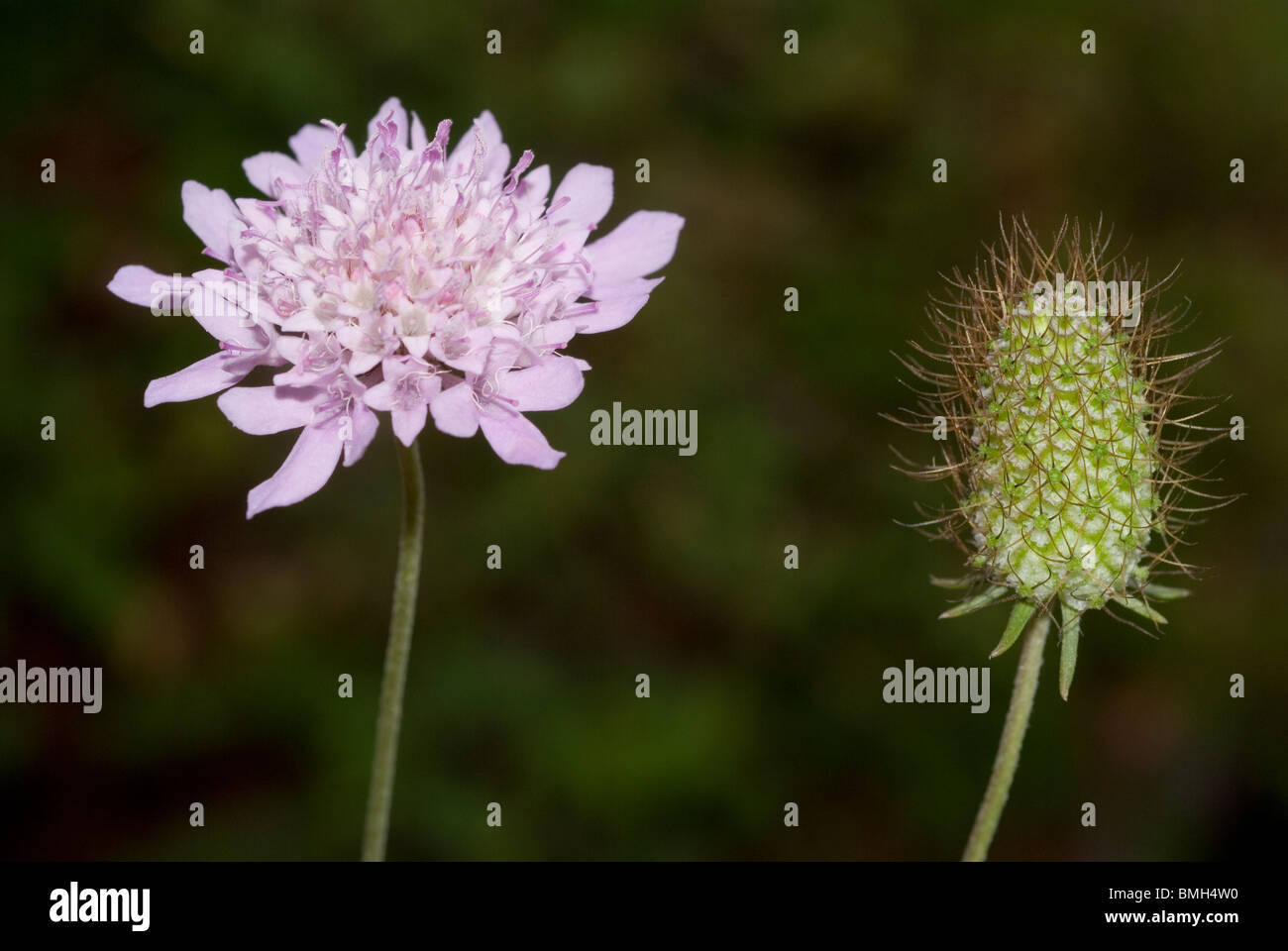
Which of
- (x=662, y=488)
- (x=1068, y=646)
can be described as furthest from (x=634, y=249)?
(x=662, y=488)

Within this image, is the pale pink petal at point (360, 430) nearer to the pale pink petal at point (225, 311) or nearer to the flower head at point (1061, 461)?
the pale pink petal at point (225, 311)

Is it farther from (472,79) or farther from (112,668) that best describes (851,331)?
(112,668)

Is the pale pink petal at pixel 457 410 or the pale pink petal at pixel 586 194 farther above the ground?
the pale pink petal at pixel 586 194

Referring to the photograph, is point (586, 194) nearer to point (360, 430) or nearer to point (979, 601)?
point (360, 430)

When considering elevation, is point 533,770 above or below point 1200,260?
below

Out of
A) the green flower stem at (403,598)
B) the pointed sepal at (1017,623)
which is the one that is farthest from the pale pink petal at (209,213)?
the pointed sepal at (1017,623)

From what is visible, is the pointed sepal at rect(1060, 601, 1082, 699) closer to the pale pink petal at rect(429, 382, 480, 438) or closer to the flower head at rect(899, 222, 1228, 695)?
the flower head at rect(899, 222, 1228, 695)

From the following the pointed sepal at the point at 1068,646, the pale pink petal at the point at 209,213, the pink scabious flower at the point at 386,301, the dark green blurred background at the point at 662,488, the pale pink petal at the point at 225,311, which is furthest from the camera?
the dark green blurred background at the point at 662,488
